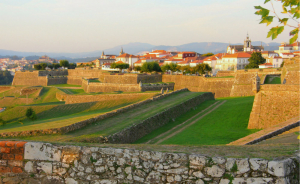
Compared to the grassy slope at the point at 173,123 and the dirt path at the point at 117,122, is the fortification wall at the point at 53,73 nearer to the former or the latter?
the grassy slope at the point at 173,123

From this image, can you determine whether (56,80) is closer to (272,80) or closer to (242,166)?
(272,80)

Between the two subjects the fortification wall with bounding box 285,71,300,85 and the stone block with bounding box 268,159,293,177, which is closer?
the stone block with bounding box 268,159,293,177

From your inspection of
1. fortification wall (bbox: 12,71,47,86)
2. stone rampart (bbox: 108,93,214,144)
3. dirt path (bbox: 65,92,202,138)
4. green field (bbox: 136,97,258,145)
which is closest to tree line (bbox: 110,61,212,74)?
fortification wall (bbox: 12,71,47,86)

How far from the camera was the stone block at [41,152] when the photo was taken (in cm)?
636

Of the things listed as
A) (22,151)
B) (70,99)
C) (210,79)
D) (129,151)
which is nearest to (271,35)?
(129,151)

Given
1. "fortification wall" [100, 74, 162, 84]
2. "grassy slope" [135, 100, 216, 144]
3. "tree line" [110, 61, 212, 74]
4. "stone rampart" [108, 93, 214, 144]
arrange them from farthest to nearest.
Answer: "tree line" [110, 61, 212, 74], "fortification wall" [100, 74, 162, 84], "grassy slope" [135, 100, 216, 144], "stone rampart" [108, 93, 214, 144]

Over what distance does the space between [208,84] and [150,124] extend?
36.1 metres

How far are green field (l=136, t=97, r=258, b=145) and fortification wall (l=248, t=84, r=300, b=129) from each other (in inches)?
51.7

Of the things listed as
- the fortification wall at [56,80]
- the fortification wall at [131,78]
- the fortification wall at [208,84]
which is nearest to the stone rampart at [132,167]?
the fortification wall at [208,84]

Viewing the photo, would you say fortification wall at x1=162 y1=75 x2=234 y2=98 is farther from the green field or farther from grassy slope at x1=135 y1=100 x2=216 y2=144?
the green field

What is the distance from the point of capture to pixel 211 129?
70.6ft

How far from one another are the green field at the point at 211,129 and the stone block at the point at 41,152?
35.8 ft

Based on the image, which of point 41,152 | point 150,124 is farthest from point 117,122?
point 41,152

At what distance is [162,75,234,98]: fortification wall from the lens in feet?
172
